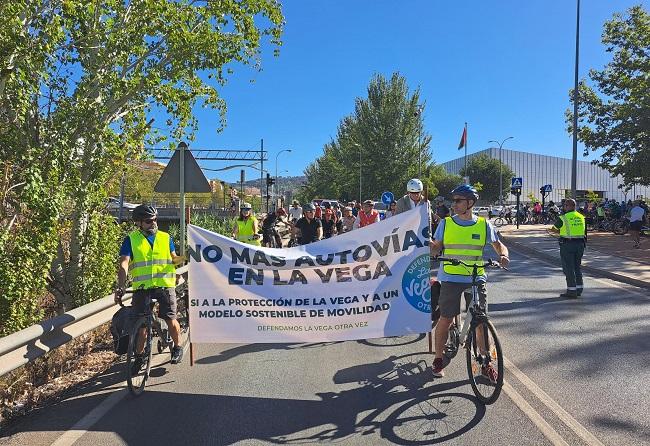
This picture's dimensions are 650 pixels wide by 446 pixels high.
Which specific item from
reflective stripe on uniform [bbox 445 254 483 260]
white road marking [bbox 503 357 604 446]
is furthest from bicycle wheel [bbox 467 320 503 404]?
reflective stripe on uniform [bbox 445 254 483 260]

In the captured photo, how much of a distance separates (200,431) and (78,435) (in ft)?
3.04

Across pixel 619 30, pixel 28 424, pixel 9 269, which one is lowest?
pixel 28 424

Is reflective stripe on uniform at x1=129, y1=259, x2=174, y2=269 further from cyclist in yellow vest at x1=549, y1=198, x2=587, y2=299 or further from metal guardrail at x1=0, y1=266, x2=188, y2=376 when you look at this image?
cyclist in yellow vest at x1=549, y1=198, x2=587, y2=299

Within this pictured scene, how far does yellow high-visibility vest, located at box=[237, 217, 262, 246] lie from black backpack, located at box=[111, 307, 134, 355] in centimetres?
434

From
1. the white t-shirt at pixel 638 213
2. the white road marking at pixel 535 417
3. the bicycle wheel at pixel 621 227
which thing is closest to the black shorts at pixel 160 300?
the white road marking at pixel 535 417

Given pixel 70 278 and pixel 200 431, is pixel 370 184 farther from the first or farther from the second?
pixel 200 431

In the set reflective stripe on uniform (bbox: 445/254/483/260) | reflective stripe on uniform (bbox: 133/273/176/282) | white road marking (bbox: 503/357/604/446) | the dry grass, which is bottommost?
the dry grass

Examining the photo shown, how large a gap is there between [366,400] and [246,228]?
5.46 meters

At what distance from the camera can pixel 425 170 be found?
5966cm

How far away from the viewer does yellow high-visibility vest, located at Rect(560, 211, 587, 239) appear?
1041 cm

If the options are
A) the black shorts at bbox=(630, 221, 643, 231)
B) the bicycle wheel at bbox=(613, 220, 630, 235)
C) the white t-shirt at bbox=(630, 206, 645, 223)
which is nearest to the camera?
the white t-shirt at bbox=(630, 206, 645, 223)

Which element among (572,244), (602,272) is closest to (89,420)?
(572,244)

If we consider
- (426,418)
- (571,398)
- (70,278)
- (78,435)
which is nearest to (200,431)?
(78,435)

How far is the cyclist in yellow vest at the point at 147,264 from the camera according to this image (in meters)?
5.57
